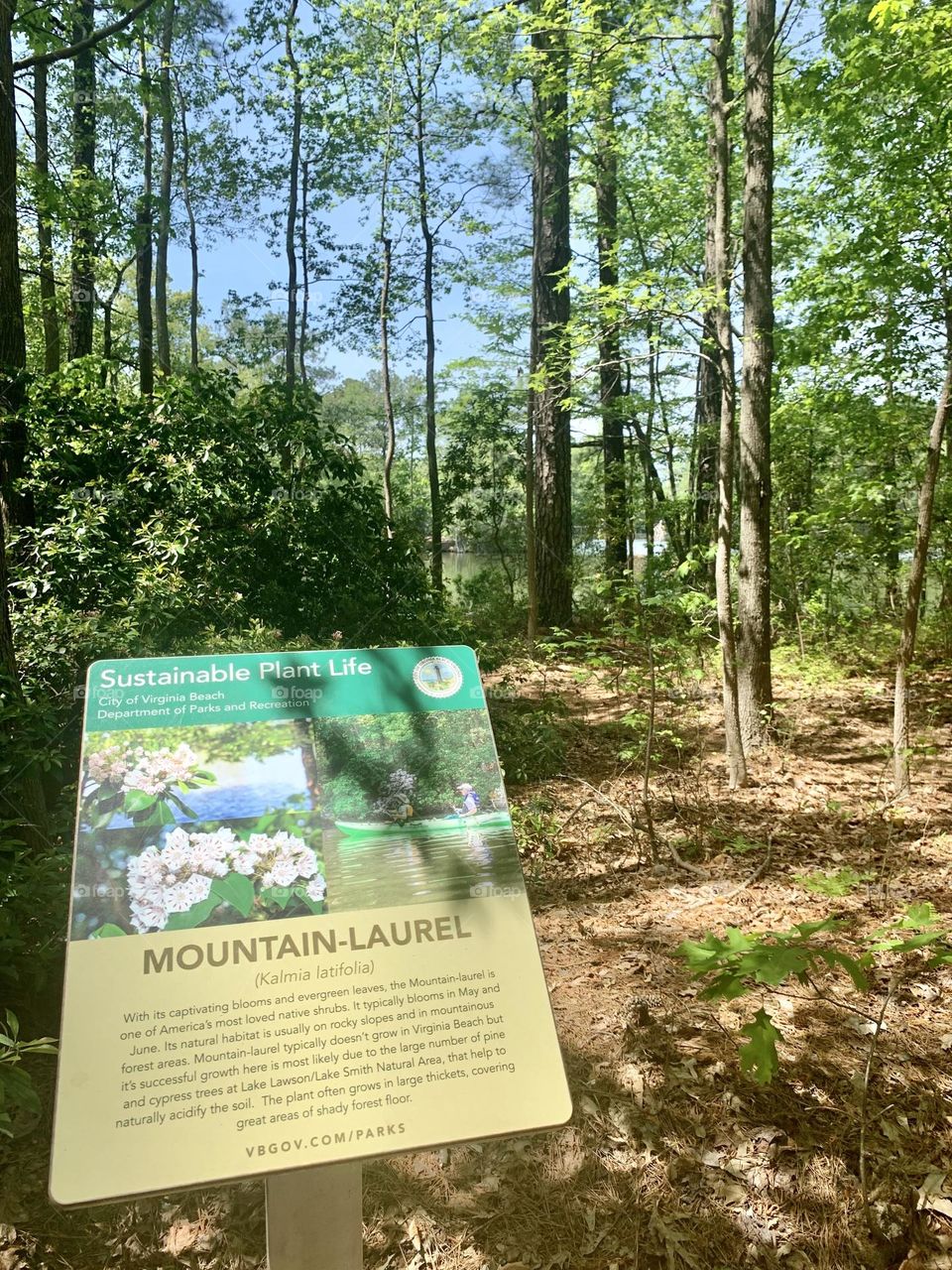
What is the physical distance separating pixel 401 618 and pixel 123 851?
4.74 meters

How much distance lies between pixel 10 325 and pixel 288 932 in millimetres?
5111

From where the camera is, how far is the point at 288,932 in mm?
1486

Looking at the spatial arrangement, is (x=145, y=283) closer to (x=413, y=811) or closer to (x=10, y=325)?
(x=10, y=325)

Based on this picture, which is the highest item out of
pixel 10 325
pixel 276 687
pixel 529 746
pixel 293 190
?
pixel 293 190

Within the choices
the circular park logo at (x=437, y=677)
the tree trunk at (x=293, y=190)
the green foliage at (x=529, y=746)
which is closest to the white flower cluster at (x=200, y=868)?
the circular park logo at (x=437, y=677)

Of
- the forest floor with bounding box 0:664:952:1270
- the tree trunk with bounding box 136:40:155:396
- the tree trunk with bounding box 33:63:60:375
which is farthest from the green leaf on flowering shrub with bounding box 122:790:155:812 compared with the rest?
the tree trunk with bounding box 136:40:155:396

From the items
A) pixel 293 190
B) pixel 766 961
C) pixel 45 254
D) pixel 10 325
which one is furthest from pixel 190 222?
pixel 766 961

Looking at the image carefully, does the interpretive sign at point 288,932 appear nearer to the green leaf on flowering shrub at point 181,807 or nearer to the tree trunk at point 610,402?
the green leaf on flowering shrub at point 181,807

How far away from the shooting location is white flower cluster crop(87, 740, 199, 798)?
158 centimetres

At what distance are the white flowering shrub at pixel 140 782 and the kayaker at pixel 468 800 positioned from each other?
0.50 m

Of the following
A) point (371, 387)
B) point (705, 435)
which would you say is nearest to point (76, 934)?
point (705, 435)

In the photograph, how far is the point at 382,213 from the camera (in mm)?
18203

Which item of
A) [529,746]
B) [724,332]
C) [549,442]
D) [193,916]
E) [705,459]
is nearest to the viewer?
[193,916]

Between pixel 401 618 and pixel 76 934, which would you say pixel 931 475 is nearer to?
pixel 401 618
